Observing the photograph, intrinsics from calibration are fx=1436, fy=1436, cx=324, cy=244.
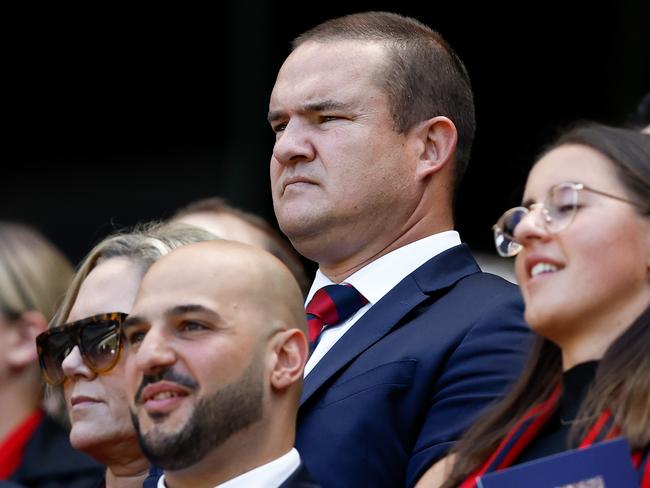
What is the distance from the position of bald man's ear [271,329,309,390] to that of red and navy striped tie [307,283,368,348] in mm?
836

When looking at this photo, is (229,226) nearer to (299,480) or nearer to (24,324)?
(24,324)

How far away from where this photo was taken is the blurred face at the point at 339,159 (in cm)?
393

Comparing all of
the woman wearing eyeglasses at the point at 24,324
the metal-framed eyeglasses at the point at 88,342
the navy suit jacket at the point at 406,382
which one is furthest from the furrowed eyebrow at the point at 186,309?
the woman wearing eyeglasses at the point at 24,324

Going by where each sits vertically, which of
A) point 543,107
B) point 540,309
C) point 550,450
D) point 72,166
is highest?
point 540,309

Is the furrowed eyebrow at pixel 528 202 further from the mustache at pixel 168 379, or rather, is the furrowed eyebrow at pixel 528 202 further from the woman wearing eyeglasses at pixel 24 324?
the woman wearing eyeglasses at pixel 24 324

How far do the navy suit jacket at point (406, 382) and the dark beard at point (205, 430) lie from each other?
1.66ft

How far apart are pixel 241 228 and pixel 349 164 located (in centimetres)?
120

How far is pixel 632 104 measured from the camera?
7.04 m

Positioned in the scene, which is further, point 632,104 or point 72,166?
point 72,166

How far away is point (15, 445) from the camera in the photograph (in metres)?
4.57

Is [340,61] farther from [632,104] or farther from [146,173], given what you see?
[146,173]

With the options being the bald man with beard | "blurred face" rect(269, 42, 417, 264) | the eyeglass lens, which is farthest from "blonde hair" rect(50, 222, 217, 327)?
the bald man with beard

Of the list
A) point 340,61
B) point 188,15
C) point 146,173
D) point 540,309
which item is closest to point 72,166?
point 146,173

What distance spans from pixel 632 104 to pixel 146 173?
290cm
